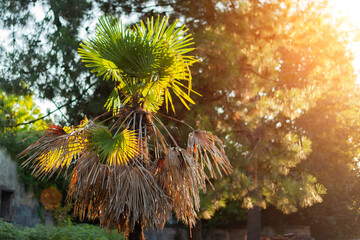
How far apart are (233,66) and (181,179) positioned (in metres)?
3.89

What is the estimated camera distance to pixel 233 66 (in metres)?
9.39

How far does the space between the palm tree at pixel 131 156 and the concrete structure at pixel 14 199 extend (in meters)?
9.98

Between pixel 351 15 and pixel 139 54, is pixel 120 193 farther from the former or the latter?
pixel 351 15

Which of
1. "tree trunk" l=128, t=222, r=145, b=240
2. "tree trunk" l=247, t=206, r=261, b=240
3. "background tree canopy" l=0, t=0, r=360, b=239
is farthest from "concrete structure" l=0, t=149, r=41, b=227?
→ "tree trunk" l=128, t=222, r=145, b=240

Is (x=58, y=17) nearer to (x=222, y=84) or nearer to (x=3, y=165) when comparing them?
(x=222, y=84)

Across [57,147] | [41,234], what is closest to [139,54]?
[57,147]

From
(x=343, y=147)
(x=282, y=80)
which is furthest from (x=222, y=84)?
(x=343, y=147)

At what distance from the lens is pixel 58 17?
1008cm

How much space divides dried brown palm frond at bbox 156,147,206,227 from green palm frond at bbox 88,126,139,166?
0.50 metres

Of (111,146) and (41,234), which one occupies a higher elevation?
(111,146)

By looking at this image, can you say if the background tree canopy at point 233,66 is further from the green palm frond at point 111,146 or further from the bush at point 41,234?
the green palm frond at point 111,146

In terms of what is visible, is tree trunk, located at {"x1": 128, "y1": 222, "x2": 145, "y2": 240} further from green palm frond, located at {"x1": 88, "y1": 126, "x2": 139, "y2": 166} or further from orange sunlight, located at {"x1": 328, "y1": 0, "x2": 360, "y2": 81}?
orange sunlight, located at {"x1": 328, "y1": 0, "x2": 360, "y2": 81}

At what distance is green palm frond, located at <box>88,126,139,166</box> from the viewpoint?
19.6 feet

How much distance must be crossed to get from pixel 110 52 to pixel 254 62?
4122 mm
